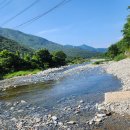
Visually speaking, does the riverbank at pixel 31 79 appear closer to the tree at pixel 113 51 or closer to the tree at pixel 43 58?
the tree at pixel 43 58

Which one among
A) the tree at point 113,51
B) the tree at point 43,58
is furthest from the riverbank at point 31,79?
the tree at point 113,51

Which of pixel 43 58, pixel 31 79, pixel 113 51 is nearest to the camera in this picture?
pixel 31 79

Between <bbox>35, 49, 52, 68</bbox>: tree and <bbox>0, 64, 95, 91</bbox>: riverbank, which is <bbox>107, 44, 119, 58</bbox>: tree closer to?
<bbox>35, 49, 52, 68</bbox>: tree

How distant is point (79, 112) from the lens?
78.6 ft

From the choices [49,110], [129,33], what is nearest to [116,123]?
[49,110]

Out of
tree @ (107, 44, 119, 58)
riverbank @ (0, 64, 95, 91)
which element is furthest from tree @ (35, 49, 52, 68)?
riverbank @ (0, 64, 95, 91)

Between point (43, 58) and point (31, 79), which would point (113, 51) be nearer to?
point (43, 58)

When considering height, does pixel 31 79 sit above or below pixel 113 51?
below

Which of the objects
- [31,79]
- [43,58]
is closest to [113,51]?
[43,58]

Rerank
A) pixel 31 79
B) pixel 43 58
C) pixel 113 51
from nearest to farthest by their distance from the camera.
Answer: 1. pixel 31 79
2. pixel 43 58
3. pixel 113 51

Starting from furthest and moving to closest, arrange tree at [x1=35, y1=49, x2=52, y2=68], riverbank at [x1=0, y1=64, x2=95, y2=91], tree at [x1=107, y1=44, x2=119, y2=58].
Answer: tree at [x1=107, y1=44, x2=119, y2=58]
tree at [x1=35, y1=49, x2=52, y2=68]
riverbank at [x1=0, y1=64, x2=95, y2=91]

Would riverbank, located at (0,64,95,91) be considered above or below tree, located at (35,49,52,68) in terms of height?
below

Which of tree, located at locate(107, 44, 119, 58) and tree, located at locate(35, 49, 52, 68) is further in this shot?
tree, located at locate(107, 44, 119, 58)

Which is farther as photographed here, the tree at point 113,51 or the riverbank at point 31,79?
the tree at point 113,51
